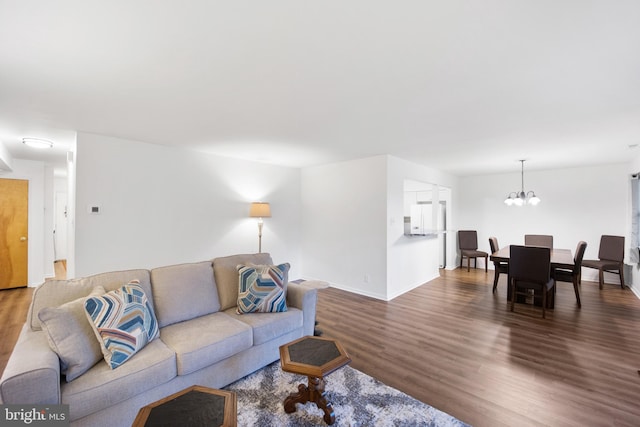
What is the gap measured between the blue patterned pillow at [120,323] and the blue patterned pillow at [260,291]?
0.75m

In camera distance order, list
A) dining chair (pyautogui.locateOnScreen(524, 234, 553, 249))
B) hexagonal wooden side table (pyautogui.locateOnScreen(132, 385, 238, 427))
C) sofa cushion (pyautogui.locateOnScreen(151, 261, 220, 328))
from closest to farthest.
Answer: hexagonal wooden side table (pyautogui.locateOnScreen(132, 385, 238, 427)), sofa cushion (pyautogui.locateOnScreen(151, 261, 220, 328)), dining chair (pyautogui.locateOnScreen(524, 234, 553, 249))

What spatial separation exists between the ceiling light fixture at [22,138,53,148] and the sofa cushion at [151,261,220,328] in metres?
2.87

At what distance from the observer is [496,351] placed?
277cm

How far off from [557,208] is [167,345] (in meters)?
7.36

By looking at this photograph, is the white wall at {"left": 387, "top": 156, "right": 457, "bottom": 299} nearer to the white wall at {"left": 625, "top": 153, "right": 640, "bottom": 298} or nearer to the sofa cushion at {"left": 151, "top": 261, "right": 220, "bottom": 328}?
the sofa cushion at {"left": 151, "top": 261, "right": 220, "bottom": 328}

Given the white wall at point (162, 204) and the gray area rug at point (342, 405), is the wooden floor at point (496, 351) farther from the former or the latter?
the white wall at point (162, 204)

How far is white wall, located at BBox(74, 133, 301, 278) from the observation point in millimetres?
3352

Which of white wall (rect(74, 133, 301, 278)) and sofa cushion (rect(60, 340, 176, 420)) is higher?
white wall (rect(74, 133, 301, 278))

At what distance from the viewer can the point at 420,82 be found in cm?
204

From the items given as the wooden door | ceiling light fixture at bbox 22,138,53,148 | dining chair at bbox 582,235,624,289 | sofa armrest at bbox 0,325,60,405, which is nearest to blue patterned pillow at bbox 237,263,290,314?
sofa armrest at bbox 0,325,60,405

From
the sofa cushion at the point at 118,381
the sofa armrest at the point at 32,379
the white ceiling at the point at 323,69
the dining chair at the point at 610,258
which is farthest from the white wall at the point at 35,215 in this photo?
the dining chair at the point at 610,258

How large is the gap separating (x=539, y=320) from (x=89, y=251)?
18.6 feet

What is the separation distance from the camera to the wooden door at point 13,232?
16.2 ft

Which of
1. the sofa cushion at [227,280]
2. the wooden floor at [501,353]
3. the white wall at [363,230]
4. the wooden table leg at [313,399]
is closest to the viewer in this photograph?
the wooden table leg at [313,399]
